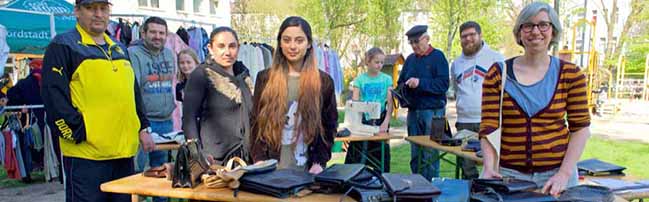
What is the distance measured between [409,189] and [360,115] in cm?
254

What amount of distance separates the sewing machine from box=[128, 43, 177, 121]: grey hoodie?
168 cm

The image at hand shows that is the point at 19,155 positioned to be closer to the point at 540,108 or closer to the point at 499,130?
the point at 499,130

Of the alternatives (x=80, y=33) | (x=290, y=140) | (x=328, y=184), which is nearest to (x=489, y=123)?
(x=328, y=184)

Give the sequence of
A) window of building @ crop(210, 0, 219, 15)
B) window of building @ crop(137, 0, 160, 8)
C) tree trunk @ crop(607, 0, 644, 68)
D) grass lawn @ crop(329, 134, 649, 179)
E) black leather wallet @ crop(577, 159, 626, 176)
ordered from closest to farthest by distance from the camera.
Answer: black leather wallet @ crop(577, 159, 626, 176) → grass lawn @ crop(329, 134, 649, 179) → window of building @ crop(137, 0, 160, 8) → tree trunk @ crop(607, 0, 644, 68) → window of building @ crop(210, 0, 219, 15)

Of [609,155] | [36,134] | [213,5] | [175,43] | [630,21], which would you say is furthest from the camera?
Answer: [213,5]

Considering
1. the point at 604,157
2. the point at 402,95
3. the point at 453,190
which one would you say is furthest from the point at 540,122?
the point at 604,157

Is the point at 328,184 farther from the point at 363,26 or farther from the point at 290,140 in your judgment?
the point at 363,26

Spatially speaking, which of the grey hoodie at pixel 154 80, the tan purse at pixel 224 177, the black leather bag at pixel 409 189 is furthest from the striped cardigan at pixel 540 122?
the grey hoodie at pixel 154 80

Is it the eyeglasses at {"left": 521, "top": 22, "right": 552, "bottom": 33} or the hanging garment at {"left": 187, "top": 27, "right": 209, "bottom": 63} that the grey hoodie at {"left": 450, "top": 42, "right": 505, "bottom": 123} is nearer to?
the eyeglasses at {"left": 521, "top": 22, "right": 552, "bottom": 33}

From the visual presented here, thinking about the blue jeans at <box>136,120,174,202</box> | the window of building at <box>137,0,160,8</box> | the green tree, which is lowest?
the blue jeans at <box>136,120,174,202</box>

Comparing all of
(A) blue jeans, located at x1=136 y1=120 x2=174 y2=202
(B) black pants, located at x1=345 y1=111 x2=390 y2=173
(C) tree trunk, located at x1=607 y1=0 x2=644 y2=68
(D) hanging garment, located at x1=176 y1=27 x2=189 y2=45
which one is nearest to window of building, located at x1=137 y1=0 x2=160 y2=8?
(D) hanging garment, located at x1=176 y1=27 x2=189 y2=45

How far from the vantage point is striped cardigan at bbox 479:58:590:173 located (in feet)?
6.44

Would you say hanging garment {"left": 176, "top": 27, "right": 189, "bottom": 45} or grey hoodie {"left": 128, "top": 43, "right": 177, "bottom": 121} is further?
hanging garment {"left": 176, "top": 27, "right": 189, "bottom": 45}

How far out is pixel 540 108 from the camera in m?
1.96
